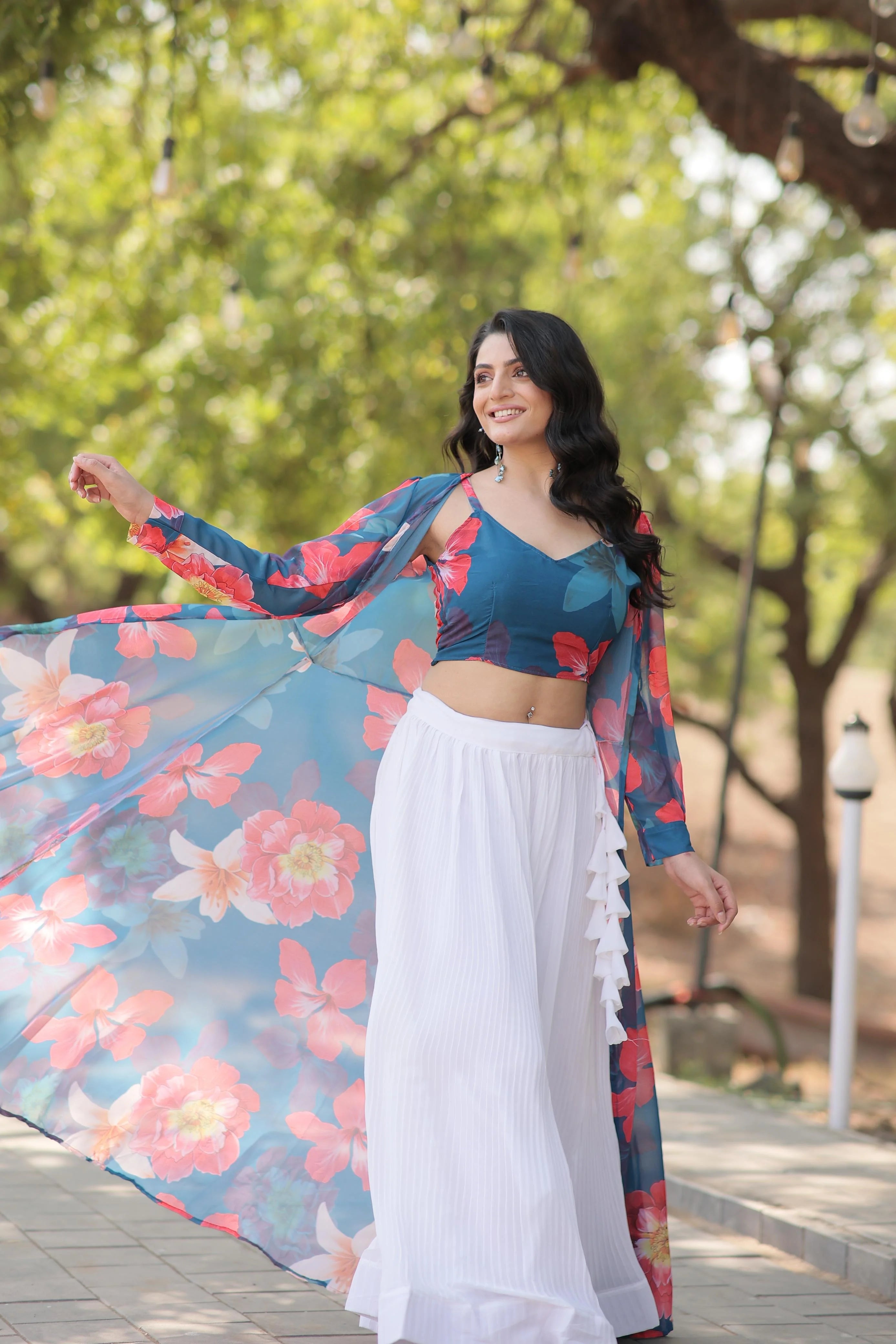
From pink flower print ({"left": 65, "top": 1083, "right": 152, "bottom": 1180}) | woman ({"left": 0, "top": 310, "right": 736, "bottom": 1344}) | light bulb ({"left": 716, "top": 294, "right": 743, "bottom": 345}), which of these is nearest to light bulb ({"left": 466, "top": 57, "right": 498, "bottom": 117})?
light bulb ({"left": 716, "top": 294, "right": 743, "bottom": 345})

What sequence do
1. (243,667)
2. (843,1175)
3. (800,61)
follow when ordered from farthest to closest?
(800,61) < (843,1175) < (243,667)

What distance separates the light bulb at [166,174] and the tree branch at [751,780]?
6.48 m

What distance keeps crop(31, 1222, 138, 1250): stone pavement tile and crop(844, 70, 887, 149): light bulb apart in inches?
181

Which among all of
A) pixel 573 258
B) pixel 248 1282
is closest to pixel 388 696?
pixel 248 1282

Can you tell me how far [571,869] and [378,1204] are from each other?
2.57 feet

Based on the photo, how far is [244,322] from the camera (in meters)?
10.7

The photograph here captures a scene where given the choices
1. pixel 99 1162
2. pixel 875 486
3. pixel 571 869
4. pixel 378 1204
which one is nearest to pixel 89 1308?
pixel 99 1162

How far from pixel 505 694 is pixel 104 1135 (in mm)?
1406

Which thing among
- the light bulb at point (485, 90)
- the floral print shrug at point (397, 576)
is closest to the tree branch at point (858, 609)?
the light bulb at point (485, 90)

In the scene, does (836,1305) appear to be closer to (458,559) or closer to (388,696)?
(388,696)

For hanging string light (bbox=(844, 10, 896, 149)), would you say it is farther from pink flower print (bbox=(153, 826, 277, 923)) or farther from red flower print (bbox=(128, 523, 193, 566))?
pink flower print (bbox=(153, 826, 277, 923))

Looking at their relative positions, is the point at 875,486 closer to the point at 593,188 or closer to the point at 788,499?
Answer: the point at 788,499

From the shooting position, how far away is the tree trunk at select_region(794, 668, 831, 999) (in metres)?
14.2

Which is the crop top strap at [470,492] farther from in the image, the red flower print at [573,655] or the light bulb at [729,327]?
the light bulb at [729,327]
